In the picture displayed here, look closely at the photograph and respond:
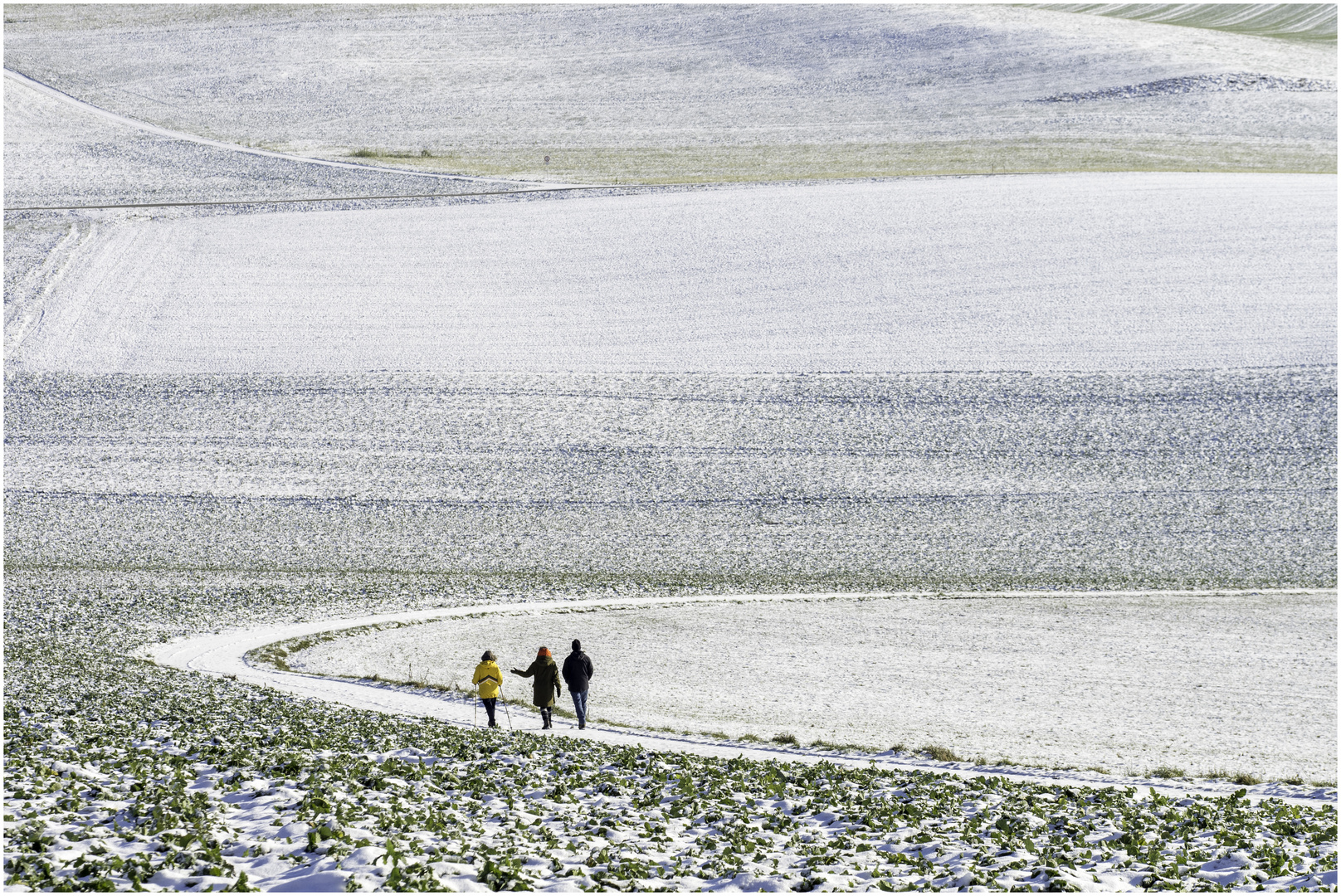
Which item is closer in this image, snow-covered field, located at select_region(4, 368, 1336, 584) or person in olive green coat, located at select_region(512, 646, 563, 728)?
person in olive green coat, located at select_region(512, 646, 563, 728)

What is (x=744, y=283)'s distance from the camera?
129 feet

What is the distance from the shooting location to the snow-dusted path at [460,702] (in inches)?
522

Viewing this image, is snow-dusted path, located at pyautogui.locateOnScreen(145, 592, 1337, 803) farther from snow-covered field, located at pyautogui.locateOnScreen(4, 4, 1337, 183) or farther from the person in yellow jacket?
snow-covered field, located at pyautogui.locateOnScreen(4, 4, 1337, 183)

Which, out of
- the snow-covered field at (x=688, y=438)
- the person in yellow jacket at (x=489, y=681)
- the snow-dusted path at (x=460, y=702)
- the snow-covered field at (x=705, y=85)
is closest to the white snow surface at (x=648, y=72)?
the snow-covered field at (x=705, y=85)

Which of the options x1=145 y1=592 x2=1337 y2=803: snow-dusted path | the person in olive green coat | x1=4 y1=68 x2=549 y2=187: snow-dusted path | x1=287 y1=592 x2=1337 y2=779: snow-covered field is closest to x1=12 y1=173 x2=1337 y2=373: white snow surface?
x1=4 y1=68 x2=549 y2=187: snow-dusted path

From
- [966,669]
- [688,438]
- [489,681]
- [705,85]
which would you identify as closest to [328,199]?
[705,85]

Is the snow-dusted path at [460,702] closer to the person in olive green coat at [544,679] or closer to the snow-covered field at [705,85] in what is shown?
the person in olive green coat at [544,679]

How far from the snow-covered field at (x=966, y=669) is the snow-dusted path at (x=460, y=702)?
0.58 m

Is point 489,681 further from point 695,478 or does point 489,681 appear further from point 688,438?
point 688,438

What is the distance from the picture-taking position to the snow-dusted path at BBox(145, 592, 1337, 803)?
1327cm

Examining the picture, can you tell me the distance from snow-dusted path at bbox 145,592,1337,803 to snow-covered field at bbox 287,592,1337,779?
0.58 metres

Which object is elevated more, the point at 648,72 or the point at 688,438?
the point at 648,72

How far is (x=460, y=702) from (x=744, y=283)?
82.2 ft

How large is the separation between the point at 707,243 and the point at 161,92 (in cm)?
3773
